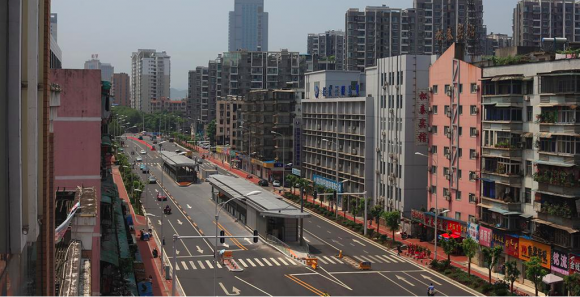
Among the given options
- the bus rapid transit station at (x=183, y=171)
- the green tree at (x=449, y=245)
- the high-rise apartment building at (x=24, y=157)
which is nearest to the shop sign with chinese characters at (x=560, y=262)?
the green tree at (x=449, y=245)

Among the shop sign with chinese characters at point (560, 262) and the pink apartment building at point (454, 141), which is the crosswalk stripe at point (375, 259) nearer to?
the pink apartment building at point (454, 141)

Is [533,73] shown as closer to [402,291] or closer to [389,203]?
[402,291]

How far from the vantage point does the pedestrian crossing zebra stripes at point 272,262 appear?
52.0 metres

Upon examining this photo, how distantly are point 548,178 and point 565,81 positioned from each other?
6324 millimetres

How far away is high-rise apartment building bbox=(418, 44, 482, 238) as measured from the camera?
55.2 metres

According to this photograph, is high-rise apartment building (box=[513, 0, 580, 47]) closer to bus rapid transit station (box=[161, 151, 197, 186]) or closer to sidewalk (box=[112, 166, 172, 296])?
bus rapid transit station (box=[161, 151, 197, 186])

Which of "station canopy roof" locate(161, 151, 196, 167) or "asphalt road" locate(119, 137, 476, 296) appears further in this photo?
"station canopy roof" locate(161, 151, 196, 167)

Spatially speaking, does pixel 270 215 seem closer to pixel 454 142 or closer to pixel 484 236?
pixel 454 142

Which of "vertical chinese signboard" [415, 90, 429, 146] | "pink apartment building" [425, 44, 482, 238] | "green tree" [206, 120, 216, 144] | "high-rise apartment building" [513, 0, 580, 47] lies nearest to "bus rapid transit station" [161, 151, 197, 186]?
"vertical chinese signboard" [415, 90, 429, 146]

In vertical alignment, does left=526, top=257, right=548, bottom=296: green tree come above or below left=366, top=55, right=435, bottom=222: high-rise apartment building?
below

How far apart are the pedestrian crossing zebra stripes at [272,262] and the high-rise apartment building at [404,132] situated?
10.7m

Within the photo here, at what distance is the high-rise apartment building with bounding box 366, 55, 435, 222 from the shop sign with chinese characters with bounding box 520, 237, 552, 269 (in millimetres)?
17552

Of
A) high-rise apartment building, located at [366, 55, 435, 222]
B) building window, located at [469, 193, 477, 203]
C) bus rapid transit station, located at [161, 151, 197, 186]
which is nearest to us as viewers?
building window, located at [469, 193, 477, 203]

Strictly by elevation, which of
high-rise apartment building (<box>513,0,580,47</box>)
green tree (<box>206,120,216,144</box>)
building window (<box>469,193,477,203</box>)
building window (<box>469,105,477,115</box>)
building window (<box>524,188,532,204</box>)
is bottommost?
building window (<box>469,193,477,203</box>)
